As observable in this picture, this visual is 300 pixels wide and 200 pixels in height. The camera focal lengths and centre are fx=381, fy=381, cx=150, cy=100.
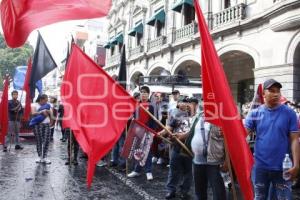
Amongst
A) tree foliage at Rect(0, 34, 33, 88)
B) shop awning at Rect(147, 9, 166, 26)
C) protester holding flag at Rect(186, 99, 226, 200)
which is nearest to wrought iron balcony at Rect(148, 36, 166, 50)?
shop awning at Rect(147, 9, 166, 26)

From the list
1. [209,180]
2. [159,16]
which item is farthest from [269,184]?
[159,16]

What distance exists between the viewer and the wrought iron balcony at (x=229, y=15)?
47.5ft

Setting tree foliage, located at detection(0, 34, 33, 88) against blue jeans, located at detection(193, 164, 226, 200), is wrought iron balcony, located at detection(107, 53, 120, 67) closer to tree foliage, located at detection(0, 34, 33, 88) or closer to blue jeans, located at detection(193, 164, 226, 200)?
tree foliage, located at detection(0, 34, 33, 88)

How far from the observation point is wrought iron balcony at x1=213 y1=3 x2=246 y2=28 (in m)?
14.5

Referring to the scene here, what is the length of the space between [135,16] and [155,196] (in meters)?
21.6

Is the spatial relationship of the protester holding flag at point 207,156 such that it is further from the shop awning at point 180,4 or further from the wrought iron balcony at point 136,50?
the wrought iron balcony at point 136,50

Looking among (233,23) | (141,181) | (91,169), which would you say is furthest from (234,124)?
(233,23)

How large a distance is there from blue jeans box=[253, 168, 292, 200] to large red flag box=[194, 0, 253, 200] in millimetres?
150

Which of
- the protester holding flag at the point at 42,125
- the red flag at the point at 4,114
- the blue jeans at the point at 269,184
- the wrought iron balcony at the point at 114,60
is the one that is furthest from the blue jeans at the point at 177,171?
the wrought iron balcony at the point at 114,60

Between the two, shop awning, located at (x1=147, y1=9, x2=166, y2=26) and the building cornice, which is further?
shop awning, located at (x1=147, y1=9, x2=166, y2=26)

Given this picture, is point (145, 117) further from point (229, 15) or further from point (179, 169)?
point (229, 15)

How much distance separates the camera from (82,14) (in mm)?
4645

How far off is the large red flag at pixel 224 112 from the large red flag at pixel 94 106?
1.05m

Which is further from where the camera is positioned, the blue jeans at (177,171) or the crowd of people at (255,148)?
the blue jeans at (177,171)
